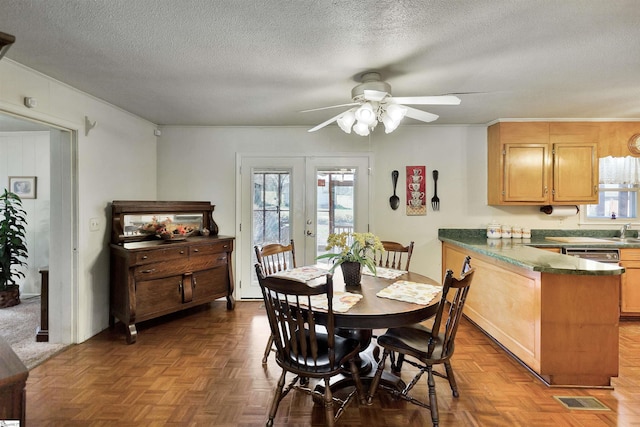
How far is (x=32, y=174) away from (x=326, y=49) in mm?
4637

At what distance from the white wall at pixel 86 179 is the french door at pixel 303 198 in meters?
1.38

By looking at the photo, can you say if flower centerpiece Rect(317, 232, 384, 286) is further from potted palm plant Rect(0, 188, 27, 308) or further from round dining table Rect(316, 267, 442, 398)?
potted palm plant Rect(0, 188, 27, 308)

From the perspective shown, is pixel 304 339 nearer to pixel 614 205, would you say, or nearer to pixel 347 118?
pixel 347 118

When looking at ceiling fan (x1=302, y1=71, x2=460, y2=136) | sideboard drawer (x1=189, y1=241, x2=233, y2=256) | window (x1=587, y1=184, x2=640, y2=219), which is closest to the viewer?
ceiling fan (x1=302, y1=71, x2=460, y2=136)

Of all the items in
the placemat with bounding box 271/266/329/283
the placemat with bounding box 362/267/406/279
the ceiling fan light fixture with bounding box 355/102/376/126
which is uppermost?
the ceiling fan light fixture with bounding box 355/102/376/126

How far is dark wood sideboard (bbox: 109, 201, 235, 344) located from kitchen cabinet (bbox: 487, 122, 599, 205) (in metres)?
3.41


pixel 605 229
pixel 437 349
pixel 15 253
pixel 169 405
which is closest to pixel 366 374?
pixel 437 349

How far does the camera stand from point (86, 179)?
9.80ft

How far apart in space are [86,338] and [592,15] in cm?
448

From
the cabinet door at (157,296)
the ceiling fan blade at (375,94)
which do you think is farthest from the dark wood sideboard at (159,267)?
the ceiling fan blade at (375,94)

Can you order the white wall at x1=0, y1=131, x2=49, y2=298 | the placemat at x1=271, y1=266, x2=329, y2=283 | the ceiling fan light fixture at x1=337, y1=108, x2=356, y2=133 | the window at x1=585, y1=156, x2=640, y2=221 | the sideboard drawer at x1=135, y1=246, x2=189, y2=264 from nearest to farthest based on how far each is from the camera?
the ceiling fan light fixture at x1=337, y1=108, x2=356, y2=133 < the placemat at x1=271, y1=266, x2=329, y2=283 < the sideboard drawer at x1=135, y1=246, x2=189, y2=264 < the window at x1=585, y1=156, x2=640, y2=221 < the white wall at x1=0, y1=131, x2=49, y2=298

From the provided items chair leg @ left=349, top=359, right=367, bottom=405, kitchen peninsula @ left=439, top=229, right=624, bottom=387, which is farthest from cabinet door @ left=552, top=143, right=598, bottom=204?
chair leg @ left=349, top=359, right=367, bottom=405

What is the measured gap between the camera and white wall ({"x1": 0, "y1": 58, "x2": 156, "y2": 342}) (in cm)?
258

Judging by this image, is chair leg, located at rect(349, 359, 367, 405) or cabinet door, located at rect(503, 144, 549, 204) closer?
chair leg, located at rect(349, 359, 367, 405)
